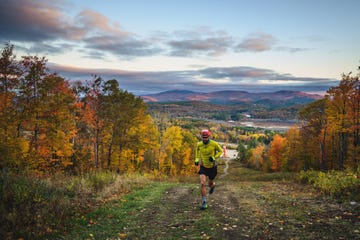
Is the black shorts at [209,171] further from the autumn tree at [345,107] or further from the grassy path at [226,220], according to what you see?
the autumn tree at [345,107]

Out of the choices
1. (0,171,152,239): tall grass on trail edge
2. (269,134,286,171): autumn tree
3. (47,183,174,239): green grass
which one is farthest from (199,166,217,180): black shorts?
(269,134,286,171): autumn tree

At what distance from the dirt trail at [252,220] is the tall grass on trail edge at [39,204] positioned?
7.73ft

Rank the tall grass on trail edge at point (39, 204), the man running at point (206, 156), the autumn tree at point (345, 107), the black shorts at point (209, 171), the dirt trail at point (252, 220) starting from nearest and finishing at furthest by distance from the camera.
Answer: the dirt trail at point (252, 220) < the tall grass on trail edge at point (39, 204) < the man running at point (206, 156) < the black shorts at point (209, 171) < the autumn tree at point (345, 107)

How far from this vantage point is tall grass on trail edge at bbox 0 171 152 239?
688 centimetres

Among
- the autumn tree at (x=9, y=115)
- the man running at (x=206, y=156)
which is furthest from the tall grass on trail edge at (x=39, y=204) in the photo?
the autumn tree at (x=9, y=115)

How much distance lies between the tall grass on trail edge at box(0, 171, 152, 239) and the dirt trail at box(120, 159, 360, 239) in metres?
2.35

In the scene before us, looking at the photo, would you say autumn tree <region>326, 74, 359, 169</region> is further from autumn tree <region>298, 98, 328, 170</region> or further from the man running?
the man running

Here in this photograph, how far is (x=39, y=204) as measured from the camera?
26.9 feet

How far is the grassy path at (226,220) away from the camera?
6711 millimetres

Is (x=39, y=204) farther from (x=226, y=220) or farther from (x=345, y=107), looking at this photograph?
(x=345, y=107)

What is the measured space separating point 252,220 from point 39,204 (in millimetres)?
6974

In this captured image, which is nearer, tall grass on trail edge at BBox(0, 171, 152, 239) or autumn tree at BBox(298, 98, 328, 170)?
tall grass on trail edge at BBox(0, 171, 152, 239)

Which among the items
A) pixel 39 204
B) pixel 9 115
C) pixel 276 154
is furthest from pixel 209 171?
pixel 276 154

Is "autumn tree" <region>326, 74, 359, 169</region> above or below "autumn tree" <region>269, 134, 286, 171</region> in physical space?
above
